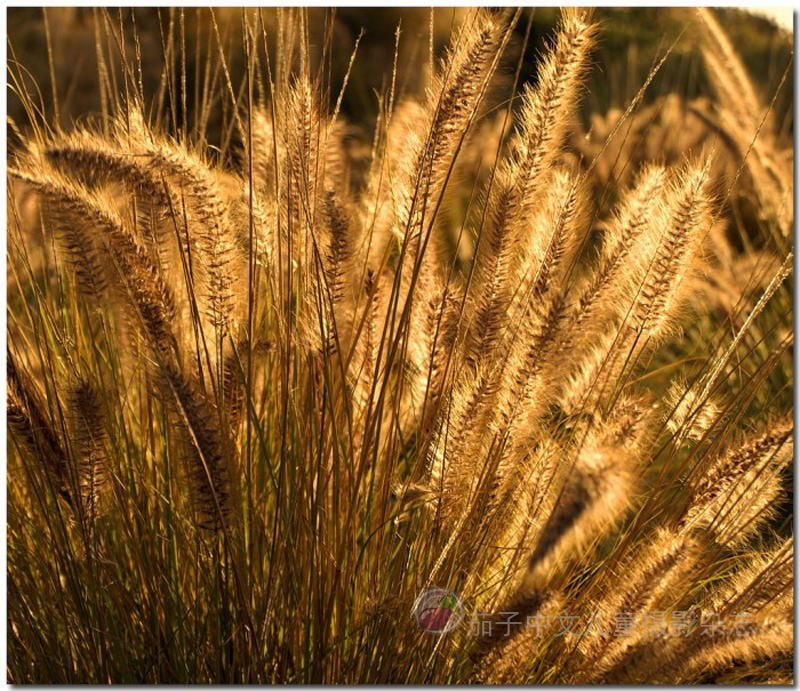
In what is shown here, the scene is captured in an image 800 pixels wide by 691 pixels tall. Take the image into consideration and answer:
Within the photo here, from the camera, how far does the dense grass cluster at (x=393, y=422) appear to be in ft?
3.84

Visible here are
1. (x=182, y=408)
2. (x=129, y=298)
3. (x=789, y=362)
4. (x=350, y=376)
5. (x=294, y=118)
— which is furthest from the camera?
(x=789, y=362)

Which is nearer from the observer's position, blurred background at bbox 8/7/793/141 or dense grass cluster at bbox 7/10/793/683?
dense grass cluster at bbox 7/10/793/683

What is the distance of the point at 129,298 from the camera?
1.16 metres

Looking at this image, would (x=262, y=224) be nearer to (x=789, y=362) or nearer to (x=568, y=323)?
(x=568, y=323)

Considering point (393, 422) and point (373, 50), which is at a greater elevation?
point (393, 422)

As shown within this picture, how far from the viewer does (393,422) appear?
136 centimetres

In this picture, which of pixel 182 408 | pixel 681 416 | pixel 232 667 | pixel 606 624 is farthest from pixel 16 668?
pixel 681 416

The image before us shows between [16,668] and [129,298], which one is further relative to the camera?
[16,668]

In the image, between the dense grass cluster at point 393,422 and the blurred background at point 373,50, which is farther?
the blurred background at point 373,50

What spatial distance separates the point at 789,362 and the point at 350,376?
154 centimetres

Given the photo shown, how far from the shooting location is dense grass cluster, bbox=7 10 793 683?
117 centimetres

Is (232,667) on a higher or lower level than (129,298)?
lower

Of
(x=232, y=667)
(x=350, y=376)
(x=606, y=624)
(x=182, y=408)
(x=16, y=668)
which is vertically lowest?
(x=16, y=668)

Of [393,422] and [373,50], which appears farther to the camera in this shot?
[373,50]
